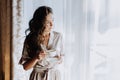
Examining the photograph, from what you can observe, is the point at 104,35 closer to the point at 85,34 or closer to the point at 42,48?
the point at 85,34

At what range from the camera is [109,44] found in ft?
6.11

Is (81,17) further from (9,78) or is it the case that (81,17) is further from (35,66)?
(9,78)

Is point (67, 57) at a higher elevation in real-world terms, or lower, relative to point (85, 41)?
lower

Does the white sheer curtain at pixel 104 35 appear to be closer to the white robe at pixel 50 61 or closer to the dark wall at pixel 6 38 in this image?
the white robe at pixel 50 61

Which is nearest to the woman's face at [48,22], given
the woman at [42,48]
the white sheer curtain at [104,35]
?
the woman at [42,48]

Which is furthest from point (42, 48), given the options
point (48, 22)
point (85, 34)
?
point (85, 34)

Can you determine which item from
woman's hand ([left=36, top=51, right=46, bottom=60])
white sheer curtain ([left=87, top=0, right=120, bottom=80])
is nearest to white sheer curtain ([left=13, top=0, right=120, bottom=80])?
white sheer curtain ([left=87, top=0, right=120, bottom=80])

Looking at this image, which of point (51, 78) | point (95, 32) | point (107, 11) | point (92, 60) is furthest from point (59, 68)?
point (107, 11)

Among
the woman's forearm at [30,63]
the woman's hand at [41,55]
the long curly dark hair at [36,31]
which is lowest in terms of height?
the woman's forearm at [30,63]

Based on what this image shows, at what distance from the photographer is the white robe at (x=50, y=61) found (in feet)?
6.18

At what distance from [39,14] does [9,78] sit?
53 centimetres

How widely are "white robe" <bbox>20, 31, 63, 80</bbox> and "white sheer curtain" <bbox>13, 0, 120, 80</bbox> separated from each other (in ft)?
0.13

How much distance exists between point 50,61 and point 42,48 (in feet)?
0.38

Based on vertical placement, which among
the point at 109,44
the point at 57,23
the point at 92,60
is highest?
the point at 57,23
